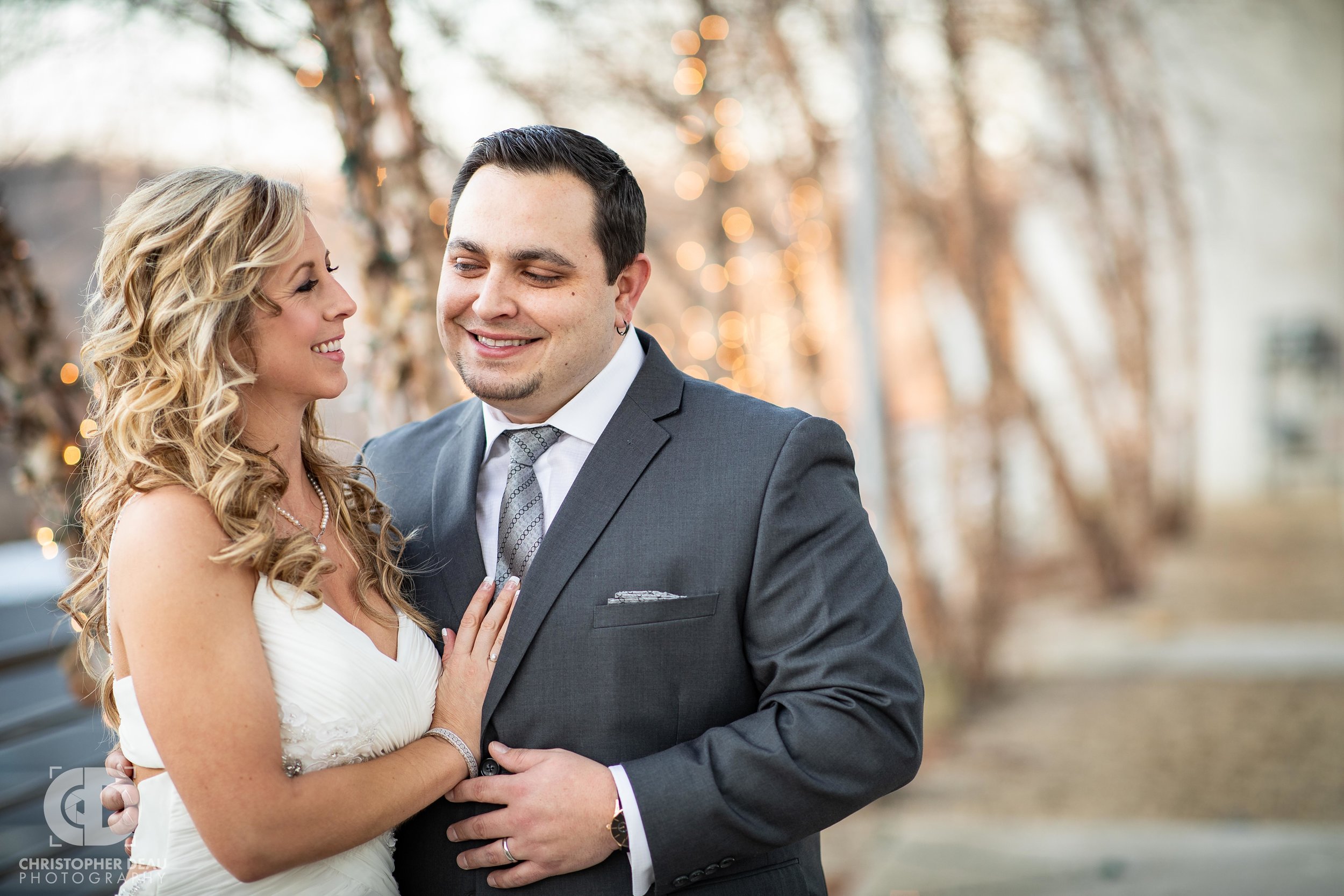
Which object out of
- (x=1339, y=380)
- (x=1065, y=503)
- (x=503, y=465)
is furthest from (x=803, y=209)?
(x=1339, y=380)

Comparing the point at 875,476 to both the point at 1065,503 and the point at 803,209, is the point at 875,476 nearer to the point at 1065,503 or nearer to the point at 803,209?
the point at 803,209

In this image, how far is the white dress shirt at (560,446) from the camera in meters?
2.07

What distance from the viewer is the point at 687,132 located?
4852 mm

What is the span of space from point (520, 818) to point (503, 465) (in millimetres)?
686

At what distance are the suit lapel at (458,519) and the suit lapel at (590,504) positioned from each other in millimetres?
42

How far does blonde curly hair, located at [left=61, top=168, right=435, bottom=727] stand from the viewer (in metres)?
1.74

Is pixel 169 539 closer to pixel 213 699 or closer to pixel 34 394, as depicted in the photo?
pixel 213 699

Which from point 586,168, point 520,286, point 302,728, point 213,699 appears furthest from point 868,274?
point 213,699

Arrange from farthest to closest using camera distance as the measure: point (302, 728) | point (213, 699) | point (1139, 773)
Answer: point (1139, 773) < point (302, 728) < point (213, 699)

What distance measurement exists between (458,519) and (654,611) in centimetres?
45

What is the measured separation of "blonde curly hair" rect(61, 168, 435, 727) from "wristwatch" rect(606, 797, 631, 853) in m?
0.61

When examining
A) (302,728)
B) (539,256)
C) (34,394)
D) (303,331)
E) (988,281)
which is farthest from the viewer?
(988,281)

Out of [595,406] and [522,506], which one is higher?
[595,406]

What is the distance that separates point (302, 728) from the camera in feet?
5.64
